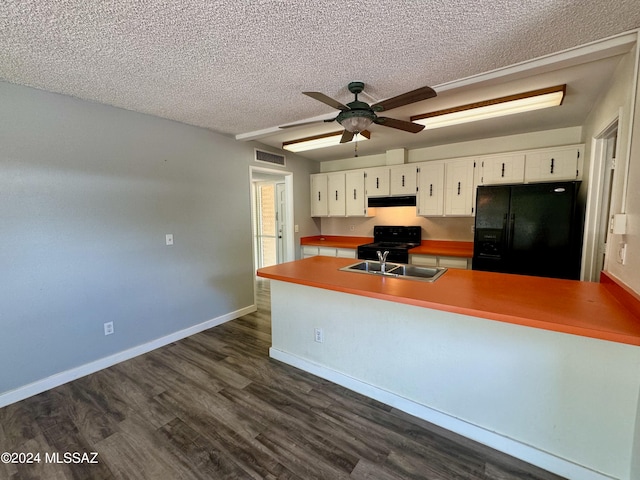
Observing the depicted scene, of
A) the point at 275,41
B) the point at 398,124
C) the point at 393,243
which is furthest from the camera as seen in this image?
the point at 393,243

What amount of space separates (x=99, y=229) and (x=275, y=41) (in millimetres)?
2200

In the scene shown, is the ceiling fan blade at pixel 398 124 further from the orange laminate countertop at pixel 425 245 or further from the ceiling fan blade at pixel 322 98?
the orange laminate countertop at pixel 425 245

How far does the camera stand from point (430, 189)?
386cm

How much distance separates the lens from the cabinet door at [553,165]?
2.99 metres

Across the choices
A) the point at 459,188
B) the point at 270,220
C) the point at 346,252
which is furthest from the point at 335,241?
the point at 459,188

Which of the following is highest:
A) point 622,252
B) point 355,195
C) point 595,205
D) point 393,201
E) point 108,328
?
point 355,195

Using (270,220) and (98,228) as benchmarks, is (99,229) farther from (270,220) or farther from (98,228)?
→ (270,220)

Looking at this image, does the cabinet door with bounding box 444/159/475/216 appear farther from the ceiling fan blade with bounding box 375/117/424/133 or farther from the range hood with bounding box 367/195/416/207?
the ceiling fan blade with bounding box 375/117/424/133

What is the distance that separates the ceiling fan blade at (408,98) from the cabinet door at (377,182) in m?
2.44

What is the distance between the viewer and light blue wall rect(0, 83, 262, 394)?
2043mm

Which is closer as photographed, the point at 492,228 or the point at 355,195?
the point at 492,228

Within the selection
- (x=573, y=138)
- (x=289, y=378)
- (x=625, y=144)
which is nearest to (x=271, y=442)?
(x=289, y=378)

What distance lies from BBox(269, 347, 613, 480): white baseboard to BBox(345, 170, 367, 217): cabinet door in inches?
107

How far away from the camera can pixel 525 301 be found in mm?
1514
